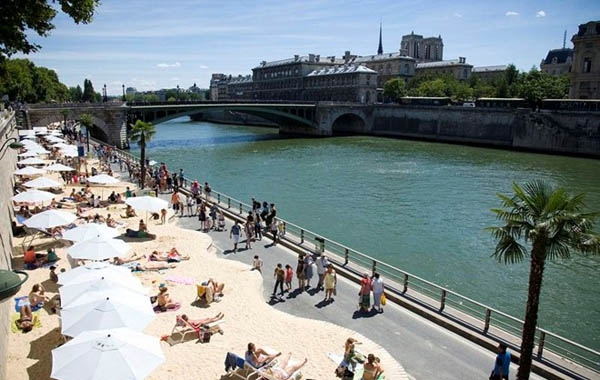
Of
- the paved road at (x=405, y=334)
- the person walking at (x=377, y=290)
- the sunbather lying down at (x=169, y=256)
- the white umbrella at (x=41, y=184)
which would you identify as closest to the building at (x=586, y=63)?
the paved road at (x=405, y=334)

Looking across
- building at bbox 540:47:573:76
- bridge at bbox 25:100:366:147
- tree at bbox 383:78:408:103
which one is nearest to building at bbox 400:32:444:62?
building at bbox 540:47:573:76

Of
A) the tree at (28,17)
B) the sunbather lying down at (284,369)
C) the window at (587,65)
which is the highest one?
the window at (587,65)

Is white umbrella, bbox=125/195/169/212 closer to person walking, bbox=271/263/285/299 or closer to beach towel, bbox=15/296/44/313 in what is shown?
beach towel, bbox=15/296/44/313

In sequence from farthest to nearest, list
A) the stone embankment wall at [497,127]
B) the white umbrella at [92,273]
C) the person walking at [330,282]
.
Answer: the stone embankment wall at [497,127] < the person walking at [330,282] < the white umbrella at [92,273]

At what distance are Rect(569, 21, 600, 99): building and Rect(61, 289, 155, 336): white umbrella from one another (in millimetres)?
75425

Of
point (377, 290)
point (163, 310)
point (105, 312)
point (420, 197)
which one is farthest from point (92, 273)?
point (420, 197)

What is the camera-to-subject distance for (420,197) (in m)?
33.4

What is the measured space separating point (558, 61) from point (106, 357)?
5355 inches

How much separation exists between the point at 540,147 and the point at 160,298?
6058 cm

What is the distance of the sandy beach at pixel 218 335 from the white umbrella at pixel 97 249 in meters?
1.32

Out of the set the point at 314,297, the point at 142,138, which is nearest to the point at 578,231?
the point at 314,297

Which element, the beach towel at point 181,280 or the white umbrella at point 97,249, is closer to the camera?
the white umbrella at point 97,249

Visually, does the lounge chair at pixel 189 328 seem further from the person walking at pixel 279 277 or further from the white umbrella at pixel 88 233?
the white umbrella at pixel 88 233

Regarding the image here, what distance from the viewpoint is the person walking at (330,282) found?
1315cm
